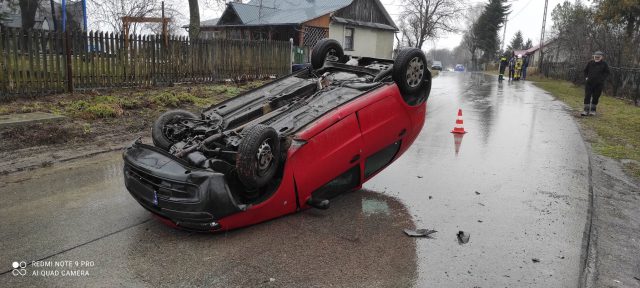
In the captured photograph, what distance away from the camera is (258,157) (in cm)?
376

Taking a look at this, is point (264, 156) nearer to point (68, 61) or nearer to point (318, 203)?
point (318, 203)

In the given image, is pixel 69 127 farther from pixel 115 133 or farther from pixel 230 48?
pixel 230 48

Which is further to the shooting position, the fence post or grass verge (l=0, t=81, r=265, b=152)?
the fence post

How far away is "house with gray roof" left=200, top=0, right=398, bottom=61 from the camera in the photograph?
28562 mm

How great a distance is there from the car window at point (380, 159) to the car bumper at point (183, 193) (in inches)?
66.7

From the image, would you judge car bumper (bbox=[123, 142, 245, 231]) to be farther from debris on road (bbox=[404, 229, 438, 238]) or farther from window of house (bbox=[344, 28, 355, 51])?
window of house (bbox=[344, 28, 355, 51])

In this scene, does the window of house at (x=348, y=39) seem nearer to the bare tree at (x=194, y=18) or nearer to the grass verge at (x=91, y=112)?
the bare tree at (x=194, y=18)

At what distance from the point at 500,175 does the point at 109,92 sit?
371 inches

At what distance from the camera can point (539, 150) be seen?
7.94 m

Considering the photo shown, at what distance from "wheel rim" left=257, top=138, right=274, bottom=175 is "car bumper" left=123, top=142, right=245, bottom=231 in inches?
13.2

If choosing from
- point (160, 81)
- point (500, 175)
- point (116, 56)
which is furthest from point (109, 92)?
point (500, 175)

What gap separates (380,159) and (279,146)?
158cm

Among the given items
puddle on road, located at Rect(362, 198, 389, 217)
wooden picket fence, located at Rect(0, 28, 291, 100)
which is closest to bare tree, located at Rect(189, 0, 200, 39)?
wooden picket fence, located at Rect(0, 28, 291, 100)

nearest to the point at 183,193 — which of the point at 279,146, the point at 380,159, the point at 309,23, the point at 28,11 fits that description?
the point at 279,146
